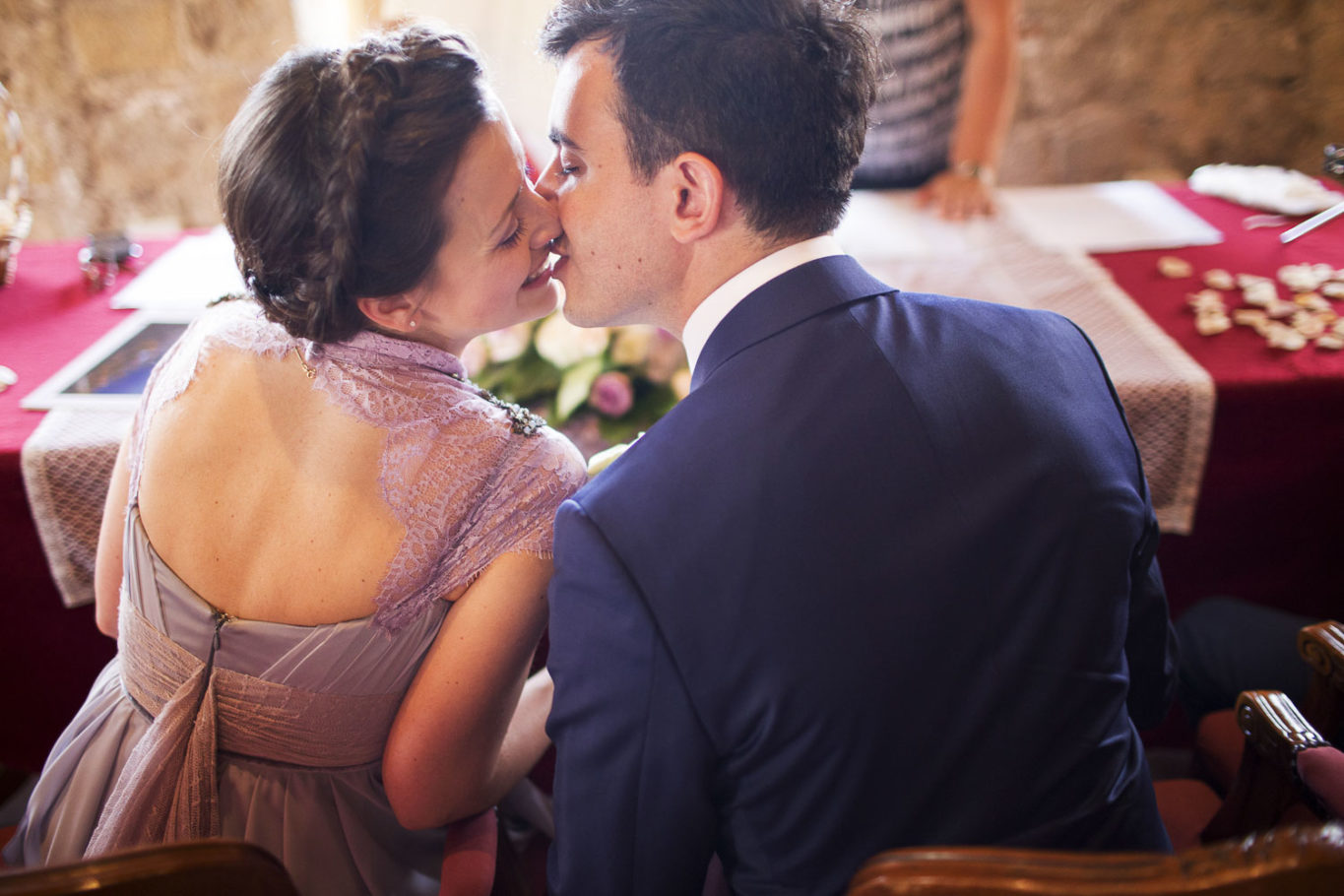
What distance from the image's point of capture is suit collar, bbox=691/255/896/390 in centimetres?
116

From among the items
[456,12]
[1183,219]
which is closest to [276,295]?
[1183,219]

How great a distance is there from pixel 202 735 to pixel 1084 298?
1.95 m

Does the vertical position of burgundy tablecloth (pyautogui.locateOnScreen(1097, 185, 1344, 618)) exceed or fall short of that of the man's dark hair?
it falls short

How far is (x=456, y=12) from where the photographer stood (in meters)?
3.39

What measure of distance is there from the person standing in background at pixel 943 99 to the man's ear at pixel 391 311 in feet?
5.72

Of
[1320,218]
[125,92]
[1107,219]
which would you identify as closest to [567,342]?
[1107,219]

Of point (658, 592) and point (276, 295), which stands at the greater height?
point (276, 295)

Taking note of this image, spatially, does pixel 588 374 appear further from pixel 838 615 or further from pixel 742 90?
pixel 838 615

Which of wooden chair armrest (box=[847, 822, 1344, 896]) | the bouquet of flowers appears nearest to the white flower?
the bouquet of flowers

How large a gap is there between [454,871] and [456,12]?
3.11 metres

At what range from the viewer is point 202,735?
124 cm

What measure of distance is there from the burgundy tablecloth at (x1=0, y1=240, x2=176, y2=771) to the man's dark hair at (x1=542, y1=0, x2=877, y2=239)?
1.30m

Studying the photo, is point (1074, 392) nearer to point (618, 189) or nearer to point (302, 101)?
point (618, 189)

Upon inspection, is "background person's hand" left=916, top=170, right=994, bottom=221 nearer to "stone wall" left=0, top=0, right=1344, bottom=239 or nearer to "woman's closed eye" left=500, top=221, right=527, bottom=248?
"woman's closed eye" left=500, top=221, right=527, bottom=248
